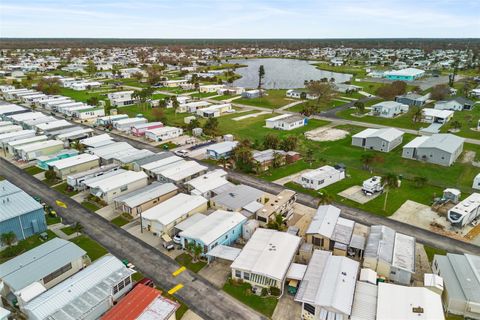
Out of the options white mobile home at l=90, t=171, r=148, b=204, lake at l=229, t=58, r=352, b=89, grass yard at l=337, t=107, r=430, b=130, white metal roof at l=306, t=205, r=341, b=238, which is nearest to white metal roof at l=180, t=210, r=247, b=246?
white metal roof at l=306, t=205, r=341, b=238

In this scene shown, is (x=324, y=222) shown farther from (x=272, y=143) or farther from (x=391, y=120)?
(x=391, y=120)

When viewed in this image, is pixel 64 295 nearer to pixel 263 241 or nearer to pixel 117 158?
pixel 263 241

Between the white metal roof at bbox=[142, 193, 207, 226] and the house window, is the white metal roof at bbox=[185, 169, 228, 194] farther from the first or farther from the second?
the house window

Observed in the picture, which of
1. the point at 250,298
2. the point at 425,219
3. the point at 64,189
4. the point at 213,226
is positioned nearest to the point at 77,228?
the point at 64,189

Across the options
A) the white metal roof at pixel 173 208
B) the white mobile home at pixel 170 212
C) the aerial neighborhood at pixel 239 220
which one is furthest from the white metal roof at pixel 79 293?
the white metal roof at pixel 173 208

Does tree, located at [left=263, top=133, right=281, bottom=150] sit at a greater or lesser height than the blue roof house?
greater

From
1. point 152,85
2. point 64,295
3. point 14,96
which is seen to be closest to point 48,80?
point 14,96

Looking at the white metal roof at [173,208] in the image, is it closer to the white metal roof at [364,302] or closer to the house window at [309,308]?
the house window at [309,308]
